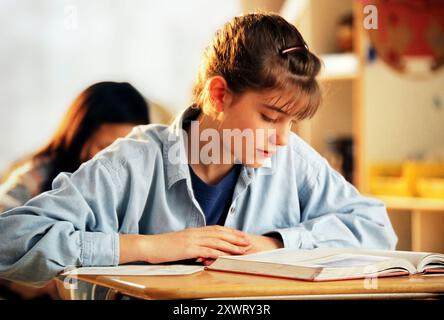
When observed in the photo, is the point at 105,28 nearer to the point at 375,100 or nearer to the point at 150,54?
the point at 150,54

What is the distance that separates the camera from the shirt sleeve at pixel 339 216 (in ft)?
3.62

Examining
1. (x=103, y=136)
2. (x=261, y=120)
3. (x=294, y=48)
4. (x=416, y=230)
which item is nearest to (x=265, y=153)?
(x=261, y=120)

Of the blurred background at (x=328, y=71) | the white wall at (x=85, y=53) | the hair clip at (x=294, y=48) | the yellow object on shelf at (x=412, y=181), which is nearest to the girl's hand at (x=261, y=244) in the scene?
the hair clip at (x=294, y=48)

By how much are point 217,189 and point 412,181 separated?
5.06ft

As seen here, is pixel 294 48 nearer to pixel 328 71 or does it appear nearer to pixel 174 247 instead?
pixel 174 247

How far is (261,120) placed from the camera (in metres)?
1.05

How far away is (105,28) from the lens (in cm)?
256

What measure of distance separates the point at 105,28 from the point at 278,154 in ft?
5.10

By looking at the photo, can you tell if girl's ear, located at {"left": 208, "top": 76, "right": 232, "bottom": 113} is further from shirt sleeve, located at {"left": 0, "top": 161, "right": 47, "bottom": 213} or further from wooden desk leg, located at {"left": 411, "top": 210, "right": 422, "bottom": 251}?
wooden desk leg, located at {"left": 411, "top": 210, "right": 422, "bottom": 251}

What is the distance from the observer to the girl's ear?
108cm

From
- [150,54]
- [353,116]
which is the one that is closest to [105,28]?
[150,54]

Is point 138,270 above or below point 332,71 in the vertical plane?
below
